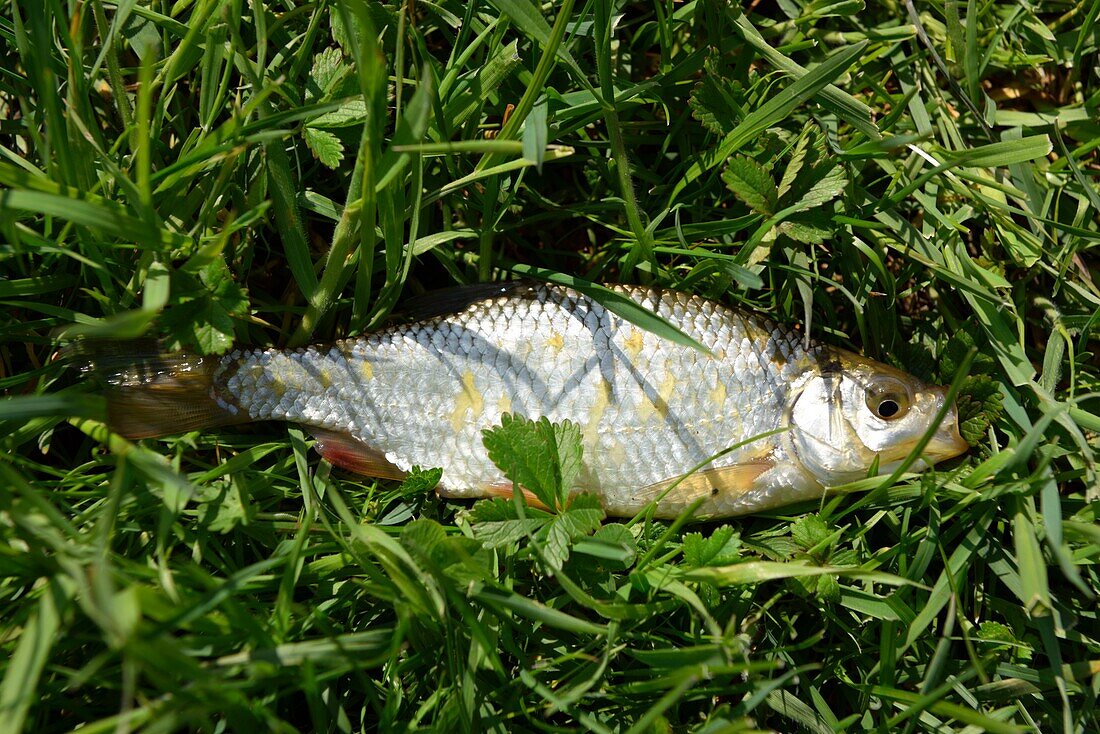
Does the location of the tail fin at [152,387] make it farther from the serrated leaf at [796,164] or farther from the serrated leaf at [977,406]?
the serrated leaf at [977,406]

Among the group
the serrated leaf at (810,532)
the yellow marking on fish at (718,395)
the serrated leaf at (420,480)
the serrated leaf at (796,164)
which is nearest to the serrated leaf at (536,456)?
the serrated leaf at (420,480)

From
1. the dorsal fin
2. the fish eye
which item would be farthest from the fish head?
the dorsal fin

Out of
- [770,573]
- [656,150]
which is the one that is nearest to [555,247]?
[656,150]

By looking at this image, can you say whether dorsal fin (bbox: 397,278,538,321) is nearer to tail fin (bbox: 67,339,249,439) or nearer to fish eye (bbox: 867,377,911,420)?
A: tail fin (bbox: 67,339,249,439)

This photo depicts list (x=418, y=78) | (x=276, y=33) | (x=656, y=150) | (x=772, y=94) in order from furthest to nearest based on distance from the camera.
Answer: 1. (x=656, y=150)
2. (x=772, y=94)
3. (x=276, y=33)
4. (x=418, y=78)

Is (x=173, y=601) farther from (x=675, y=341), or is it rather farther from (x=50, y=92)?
(x=675, y=341)
